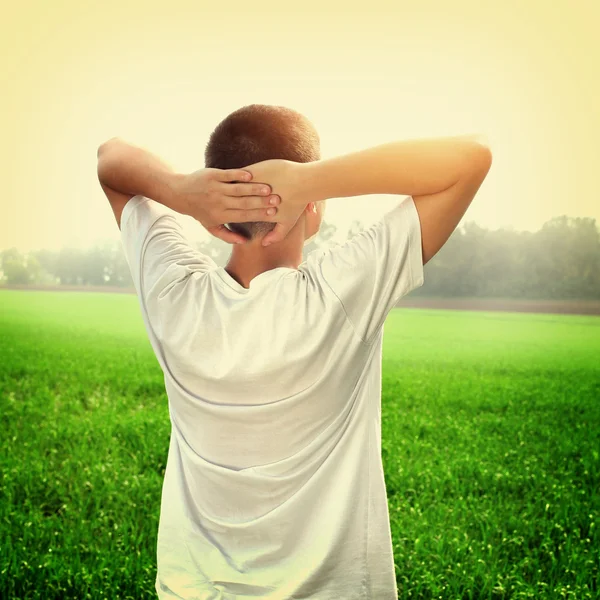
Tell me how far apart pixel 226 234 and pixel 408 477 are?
278cm

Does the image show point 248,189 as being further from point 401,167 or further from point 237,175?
point 401,167

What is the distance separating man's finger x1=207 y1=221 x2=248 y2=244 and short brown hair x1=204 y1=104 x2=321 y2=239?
0.09ft

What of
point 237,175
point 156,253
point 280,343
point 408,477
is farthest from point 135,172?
point 408,477

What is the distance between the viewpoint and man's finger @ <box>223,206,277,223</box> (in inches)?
38.0

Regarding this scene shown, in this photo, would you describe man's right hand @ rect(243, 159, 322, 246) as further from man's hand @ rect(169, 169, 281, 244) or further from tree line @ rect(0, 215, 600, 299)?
tree line @ rect(0, 215, 600, 299)

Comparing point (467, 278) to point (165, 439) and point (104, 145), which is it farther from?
point (104, 145)

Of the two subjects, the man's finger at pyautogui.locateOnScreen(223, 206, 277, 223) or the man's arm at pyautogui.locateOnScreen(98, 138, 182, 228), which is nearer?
the man's finger at pyautogui.locateOnScreen(223, 206, 277, 223)

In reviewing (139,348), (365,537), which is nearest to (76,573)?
(365,537)

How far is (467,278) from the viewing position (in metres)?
17.2

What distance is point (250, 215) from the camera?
974 mm

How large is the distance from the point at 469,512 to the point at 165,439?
1.89 meters

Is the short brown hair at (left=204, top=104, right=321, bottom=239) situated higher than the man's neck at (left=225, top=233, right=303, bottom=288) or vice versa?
the short brown hair at (left=204, top=104, right=321, bottom=239)

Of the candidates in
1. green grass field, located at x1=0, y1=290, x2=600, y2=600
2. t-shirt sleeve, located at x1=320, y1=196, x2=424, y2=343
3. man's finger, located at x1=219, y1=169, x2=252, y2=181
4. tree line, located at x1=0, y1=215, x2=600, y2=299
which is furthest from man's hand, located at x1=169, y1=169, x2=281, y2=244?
tree line, located at x1=0, y1=215, x2=600, y2=299

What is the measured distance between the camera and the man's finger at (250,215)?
0.97 m
